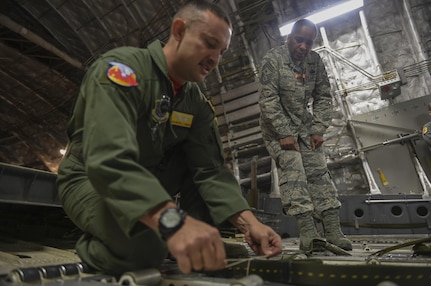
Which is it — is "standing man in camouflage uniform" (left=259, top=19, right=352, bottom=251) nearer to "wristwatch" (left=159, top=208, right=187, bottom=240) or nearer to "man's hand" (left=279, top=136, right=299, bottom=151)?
"man's hand" (left=279, top=136, right=299, bottom=151)

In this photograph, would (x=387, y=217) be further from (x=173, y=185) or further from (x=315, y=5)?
(x=315, y=5)

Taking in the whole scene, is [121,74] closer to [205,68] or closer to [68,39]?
[205,68]

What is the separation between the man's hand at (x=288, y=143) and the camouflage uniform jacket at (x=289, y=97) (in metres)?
0.07

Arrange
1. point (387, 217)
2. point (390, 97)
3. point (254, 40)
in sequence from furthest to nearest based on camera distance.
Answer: point (254, 40) → point (390, 97) → point (387, 217)

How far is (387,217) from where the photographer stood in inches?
171

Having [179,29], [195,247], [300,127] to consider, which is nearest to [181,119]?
[179,29]

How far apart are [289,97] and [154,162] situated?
6.41 ft

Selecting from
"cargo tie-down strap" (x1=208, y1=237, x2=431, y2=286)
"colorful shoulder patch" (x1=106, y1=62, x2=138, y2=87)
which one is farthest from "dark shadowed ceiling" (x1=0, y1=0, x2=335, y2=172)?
"cargo tie-down strap" (x1=208, y1=237, x2=431, y2=286)

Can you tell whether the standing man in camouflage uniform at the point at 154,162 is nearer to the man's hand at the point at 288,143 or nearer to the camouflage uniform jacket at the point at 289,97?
the man's hand at the point at 288,143

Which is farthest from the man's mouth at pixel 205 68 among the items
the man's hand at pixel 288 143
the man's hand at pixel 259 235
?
the man's hand at pixel 288 143

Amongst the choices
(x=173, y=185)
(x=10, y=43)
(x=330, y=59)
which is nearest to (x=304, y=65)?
(x=173, y=185)

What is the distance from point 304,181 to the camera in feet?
8.87

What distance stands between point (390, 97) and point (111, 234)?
728 centimetres

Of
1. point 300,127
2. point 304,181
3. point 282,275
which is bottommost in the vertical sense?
point 282,275
